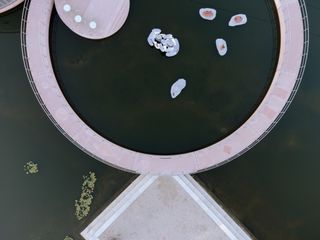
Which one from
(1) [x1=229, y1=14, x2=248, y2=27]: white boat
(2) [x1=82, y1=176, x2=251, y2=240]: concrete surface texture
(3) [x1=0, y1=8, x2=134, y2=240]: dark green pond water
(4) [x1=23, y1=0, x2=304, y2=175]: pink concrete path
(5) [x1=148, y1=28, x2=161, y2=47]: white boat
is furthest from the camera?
(3) [x1=0, y1=8, x2=134, y2=240]: dark green pond water

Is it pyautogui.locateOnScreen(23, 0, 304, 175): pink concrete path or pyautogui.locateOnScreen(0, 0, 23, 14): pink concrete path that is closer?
pyautogui.locateOnScreen(23, 0, 304, 175): pink concrete path

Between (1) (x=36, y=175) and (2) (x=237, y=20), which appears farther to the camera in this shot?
(1) (x=36, y=175)

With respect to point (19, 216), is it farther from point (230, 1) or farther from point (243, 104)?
point (230, 1)

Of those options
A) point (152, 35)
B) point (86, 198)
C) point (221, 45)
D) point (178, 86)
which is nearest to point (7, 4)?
point (152, 35)

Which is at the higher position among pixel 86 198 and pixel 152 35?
pixel 152 35

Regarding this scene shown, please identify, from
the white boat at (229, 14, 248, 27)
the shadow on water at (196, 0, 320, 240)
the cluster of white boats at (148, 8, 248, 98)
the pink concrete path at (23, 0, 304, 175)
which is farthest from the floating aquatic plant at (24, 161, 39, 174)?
the white boat at (229, 14, 248, 27)

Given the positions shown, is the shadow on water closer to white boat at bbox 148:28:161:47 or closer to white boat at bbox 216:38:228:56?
white boat at bbox 216:38:228:56

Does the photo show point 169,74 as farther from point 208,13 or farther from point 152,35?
point 208,13

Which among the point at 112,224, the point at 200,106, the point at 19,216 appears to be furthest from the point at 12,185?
the point at 200,106

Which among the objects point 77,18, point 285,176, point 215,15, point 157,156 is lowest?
point 285,176
